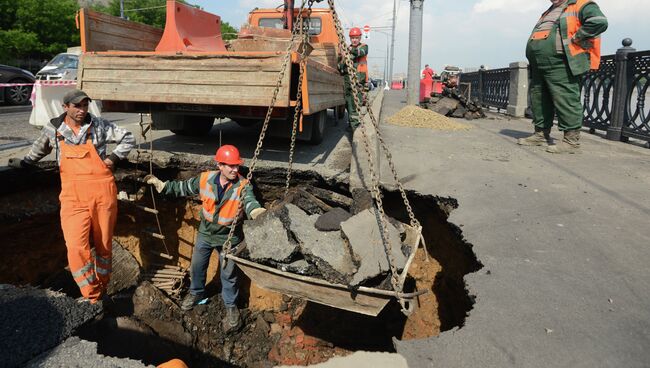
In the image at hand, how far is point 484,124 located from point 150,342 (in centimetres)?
889

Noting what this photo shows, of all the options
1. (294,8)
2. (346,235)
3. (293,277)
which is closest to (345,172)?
(346,235)

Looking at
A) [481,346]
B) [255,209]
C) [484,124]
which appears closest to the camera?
[481,346]

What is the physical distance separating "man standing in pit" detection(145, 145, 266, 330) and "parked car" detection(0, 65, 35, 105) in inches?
467

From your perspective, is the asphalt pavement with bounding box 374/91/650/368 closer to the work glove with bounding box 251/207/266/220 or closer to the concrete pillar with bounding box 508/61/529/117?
the work glove with bounding box 251/207/266/220

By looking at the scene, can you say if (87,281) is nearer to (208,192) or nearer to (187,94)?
(208,192)

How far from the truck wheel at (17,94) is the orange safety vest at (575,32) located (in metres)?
14.8

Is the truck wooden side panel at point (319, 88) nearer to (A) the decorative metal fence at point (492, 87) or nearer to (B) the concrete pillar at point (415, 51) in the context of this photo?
(B) the concrete pillar at point (415, 51)

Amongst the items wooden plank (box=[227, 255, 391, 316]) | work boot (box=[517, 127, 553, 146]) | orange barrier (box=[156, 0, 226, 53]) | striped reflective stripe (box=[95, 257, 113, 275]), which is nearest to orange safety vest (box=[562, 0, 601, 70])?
work boot (box=[517, 127, 553, 146])

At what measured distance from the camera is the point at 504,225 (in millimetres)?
3479

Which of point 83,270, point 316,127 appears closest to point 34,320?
point 83,270

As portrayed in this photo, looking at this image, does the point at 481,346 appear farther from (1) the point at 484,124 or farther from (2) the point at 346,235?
(1) the point at 484,124

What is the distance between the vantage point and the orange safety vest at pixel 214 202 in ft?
13.8

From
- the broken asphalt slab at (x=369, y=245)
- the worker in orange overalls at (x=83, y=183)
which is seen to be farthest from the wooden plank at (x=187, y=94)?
the broken asphalt slab at (x=369, y=245)

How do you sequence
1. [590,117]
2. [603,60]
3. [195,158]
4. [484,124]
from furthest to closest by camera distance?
[484,124], [590,117], [603,60], [195,158]
